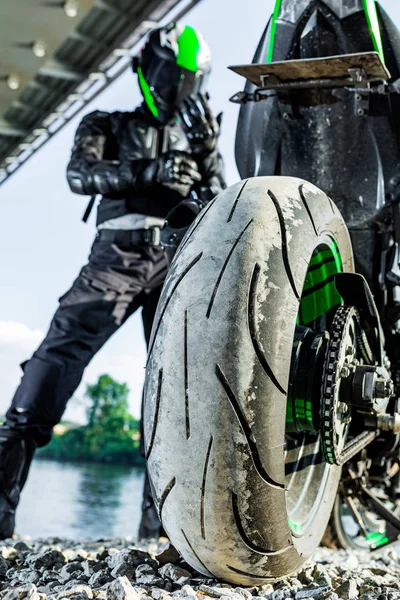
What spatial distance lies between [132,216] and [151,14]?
543 centimetres

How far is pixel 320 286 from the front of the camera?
1163 millimetres

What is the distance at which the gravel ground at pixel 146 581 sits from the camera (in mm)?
801

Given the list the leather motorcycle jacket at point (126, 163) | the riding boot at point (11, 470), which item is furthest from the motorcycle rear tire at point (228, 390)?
the leather motorcycle jacket at point (126, 163)

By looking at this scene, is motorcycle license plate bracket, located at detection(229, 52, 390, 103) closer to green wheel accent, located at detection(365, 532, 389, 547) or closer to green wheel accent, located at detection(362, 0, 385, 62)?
green wheel accent, located at detection(362, 0, 385, 62)

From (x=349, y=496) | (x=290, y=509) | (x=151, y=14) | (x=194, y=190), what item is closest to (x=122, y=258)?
(x=194, y=190)

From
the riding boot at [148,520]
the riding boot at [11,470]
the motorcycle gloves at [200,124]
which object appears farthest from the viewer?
the riding boot at [148,520]

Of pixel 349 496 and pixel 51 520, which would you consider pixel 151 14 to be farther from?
pixel 349 496

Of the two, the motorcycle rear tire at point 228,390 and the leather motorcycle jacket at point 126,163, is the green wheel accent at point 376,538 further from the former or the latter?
the leather motorcycle jacket at point 126,163

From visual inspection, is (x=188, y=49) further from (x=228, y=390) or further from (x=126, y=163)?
(x=228, y=390)

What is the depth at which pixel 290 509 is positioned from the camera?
1.08 metres

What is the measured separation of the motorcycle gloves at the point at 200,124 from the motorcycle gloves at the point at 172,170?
0.15 m

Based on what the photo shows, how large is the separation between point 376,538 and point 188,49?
5.22 feet

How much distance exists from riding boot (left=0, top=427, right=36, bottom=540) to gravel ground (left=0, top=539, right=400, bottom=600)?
56cm

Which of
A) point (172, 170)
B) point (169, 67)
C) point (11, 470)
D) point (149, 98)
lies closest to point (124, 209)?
point (172, 170)
